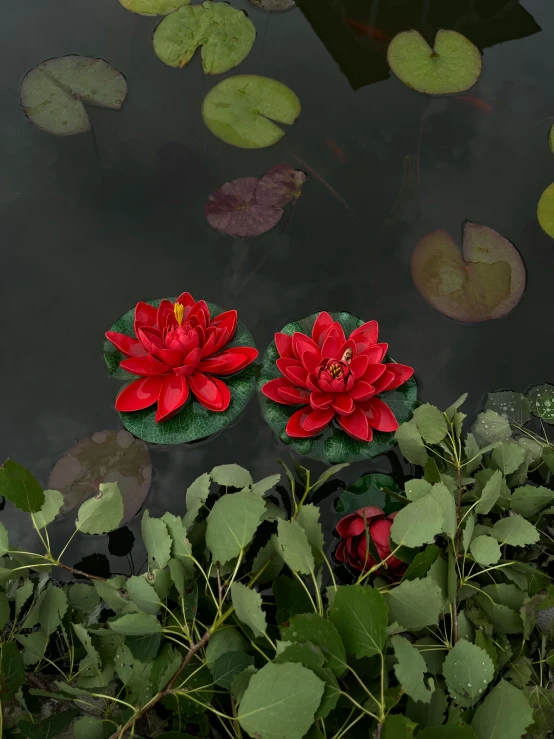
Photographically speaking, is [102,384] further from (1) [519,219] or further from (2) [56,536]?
(1) [519,219]

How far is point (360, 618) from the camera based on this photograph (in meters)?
0.96

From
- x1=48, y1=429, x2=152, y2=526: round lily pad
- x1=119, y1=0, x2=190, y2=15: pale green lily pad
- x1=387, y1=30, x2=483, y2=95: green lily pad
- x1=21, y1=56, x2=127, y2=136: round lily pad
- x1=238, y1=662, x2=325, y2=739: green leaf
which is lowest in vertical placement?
x1=48, y1=429, x2=152, y2=526: round lily pad

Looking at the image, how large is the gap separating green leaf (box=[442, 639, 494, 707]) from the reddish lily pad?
5.36 feet

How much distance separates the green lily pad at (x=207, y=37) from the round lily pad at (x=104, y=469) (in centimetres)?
178

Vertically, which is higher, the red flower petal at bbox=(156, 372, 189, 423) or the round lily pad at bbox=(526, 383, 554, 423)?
the red flower petal at bbox=(156, 372, 189, 423)

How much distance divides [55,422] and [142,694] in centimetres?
106

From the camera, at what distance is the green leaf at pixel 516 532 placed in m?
1.31

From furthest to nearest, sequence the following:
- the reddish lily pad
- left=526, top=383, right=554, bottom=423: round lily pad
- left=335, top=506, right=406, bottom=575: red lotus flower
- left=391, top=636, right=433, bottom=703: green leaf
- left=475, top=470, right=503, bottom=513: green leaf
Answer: the reddish lily pad → left=526, top=383, right=554, bottom=423: round lily pad → left=335, top=506, right=406, bottom=575: red lotus flower → left=475, top=470, right=503, bottom=513: green leaf → left=391, top=636, right=433, bottom=703: green leaf

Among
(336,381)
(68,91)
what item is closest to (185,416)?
(336,381)

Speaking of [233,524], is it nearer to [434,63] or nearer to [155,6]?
[434,63]

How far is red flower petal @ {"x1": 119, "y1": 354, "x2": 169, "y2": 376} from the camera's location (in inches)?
70.9

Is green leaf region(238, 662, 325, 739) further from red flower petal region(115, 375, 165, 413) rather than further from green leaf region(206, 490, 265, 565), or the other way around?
red flower petal region(115, 375, 165, 413)

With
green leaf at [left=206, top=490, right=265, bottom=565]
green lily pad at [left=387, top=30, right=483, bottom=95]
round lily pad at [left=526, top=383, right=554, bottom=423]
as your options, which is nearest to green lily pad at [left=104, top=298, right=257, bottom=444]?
green leaf at [left=206, top=490, right=265, bottom=565]

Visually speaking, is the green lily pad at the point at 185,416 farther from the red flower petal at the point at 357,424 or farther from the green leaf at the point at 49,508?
the green leaf at the point at 49,508
